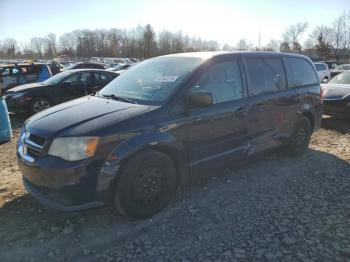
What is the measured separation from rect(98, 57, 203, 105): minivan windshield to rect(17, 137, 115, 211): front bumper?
1.06 meters

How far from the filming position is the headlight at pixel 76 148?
10.6ft

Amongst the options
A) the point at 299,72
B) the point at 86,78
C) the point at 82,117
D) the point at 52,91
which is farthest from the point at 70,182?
the point at 86,78

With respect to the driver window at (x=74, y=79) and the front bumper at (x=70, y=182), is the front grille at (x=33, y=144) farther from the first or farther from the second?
the driver window at (x=74, y=79)

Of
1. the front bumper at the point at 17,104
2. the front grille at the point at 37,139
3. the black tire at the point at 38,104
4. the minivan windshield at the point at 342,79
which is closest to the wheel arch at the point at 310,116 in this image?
the front grille at the point at 37,139

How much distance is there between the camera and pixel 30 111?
10.3 metres

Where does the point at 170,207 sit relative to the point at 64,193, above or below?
below

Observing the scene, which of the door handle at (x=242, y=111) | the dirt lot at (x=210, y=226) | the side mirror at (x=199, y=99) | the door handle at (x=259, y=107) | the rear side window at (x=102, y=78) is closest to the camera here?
the dirt lot at (x=210, y=226)

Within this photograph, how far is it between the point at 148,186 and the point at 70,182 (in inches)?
33.7

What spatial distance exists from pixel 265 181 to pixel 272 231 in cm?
140

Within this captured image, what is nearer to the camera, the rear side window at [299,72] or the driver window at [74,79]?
the rear side window at [299,72]

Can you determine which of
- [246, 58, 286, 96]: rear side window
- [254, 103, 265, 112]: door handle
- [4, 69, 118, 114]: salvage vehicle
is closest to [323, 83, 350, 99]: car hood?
[246, 58, 286, 96]: rear side window

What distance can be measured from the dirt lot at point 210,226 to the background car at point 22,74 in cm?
902

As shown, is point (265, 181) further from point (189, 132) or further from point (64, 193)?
point (64, 193)

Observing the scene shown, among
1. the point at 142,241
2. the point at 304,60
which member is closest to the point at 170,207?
the point at 142,241
